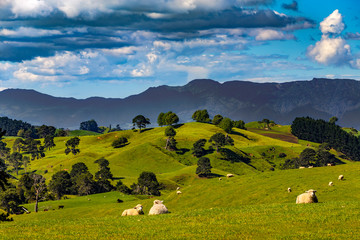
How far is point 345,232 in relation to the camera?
25578 mm

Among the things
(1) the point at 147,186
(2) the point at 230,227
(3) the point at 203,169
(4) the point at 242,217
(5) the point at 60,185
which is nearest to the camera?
(2) the point at 230,227

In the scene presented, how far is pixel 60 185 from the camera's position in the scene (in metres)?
141

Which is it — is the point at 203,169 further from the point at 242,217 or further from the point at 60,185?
the point at 242,217

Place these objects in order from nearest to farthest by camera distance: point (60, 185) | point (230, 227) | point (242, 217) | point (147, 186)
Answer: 1. point (230, 227)
2. point (242, 217)
3. point (147, 186)
4. point (60, 185)

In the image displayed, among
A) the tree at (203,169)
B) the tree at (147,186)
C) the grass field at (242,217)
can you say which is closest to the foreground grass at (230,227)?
the grass field at (242,217)

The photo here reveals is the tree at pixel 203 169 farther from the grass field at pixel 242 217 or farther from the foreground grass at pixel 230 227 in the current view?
the foreground grass at pixel 230 227

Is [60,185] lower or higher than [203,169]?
lower

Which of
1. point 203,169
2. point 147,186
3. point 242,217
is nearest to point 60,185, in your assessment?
point 147,186

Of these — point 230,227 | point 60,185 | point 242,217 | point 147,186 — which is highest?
point 230,227

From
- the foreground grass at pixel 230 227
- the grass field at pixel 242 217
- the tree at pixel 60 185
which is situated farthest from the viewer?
the tree at pixel 60 185

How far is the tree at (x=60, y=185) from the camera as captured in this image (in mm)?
140000

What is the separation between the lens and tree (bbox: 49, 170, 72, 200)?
14000 centimetres

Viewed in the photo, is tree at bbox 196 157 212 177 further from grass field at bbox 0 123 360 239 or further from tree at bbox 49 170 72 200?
grass field at bbox 0 123 360 239

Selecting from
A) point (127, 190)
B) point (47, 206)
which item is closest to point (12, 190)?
point (47, 206)
